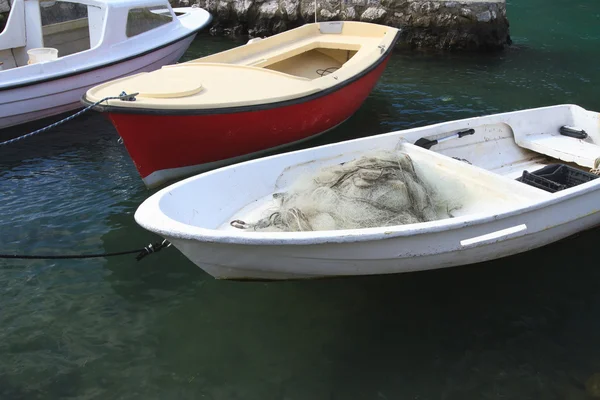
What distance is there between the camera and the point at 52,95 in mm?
8484

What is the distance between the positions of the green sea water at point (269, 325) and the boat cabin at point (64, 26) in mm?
3770

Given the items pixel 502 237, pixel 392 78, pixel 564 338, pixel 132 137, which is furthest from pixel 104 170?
pixel 392 78

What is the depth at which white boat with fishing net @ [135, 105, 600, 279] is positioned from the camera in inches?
145

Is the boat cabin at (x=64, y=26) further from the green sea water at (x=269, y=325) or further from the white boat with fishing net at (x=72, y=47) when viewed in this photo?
the green sea water at (x=269, y=325)

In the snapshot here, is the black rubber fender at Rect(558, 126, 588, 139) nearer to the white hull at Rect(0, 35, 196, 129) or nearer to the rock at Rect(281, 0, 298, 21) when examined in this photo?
the white hull at Rect(0, 35, 196, 129)

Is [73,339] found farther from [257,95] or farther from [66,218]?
[257,95]

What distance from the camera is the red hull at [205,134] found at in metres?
6.07

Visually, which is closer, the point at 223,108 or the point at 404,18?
the point at 223,108

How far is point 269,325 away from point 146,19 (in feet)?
23.4

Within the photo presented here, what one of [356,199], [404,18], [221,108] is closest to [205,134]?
[221,108]

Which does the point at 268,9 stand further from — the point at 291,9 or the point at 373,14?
the point at 373,14

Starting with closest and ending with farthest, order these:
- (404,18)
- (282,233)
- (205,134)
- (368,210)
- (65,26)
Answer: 1. (282,233)
2. (368,210)
3. (205,134)
4. (65,26)
5. (404,18)

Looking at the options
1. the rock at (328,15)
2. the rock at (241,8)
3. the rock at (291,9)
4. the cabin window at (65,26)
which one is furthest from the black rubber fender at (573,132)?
the rock at (241,8)

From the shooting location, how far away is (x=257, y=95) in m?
6.62
